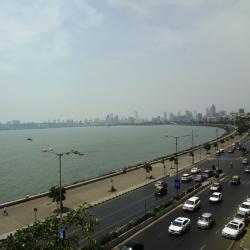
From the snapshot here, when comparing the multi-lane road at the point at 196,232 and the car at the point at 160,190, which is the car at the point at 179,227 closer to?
the multi-lane road at the point at 196,232

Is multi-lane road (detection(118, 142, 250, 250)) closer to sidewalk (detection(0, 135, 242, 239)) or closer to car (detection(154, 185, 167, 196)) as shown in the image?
car (detection(154, 185, 167, 196))

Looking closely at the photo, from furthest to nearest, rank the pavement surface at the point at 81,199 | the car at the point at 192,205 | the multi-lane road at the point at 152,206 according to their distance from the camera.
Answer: the car at the point at 192,205 < the pavement surface at the point at 81,199 < the multi-lane road at the point at 152,206

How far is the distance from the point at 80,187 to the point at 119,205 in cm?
1564

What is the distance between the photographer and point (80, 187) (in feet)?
190

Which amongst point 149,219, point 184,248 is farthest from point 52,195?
point 184,248

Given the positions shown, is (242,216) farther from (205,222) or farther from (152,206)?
(152,206)

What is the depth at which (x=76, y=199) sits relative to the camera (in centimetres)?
4897

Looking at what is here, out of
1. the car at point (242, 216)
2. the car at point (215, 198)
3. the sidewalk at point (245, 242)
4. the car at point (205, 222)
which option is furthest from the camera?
the car at point (215, 198)

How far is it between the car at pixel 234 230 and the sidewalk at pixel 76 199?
1859 centimetres

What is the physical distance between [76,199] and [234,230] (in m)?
24.0

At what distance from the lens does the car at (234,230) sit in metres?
30.2

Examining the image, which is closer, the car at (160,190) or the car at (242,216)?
the car at (242,216)

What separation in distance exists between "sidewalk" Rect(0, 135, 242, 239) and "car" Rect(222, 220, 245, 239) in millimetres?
18589

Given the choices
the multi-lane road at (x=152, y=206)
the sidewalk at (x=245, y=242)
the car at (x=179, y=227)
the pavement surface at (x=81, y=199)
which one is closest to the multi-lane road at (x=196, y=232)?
the multi-lane road at (x=152, y=206)
